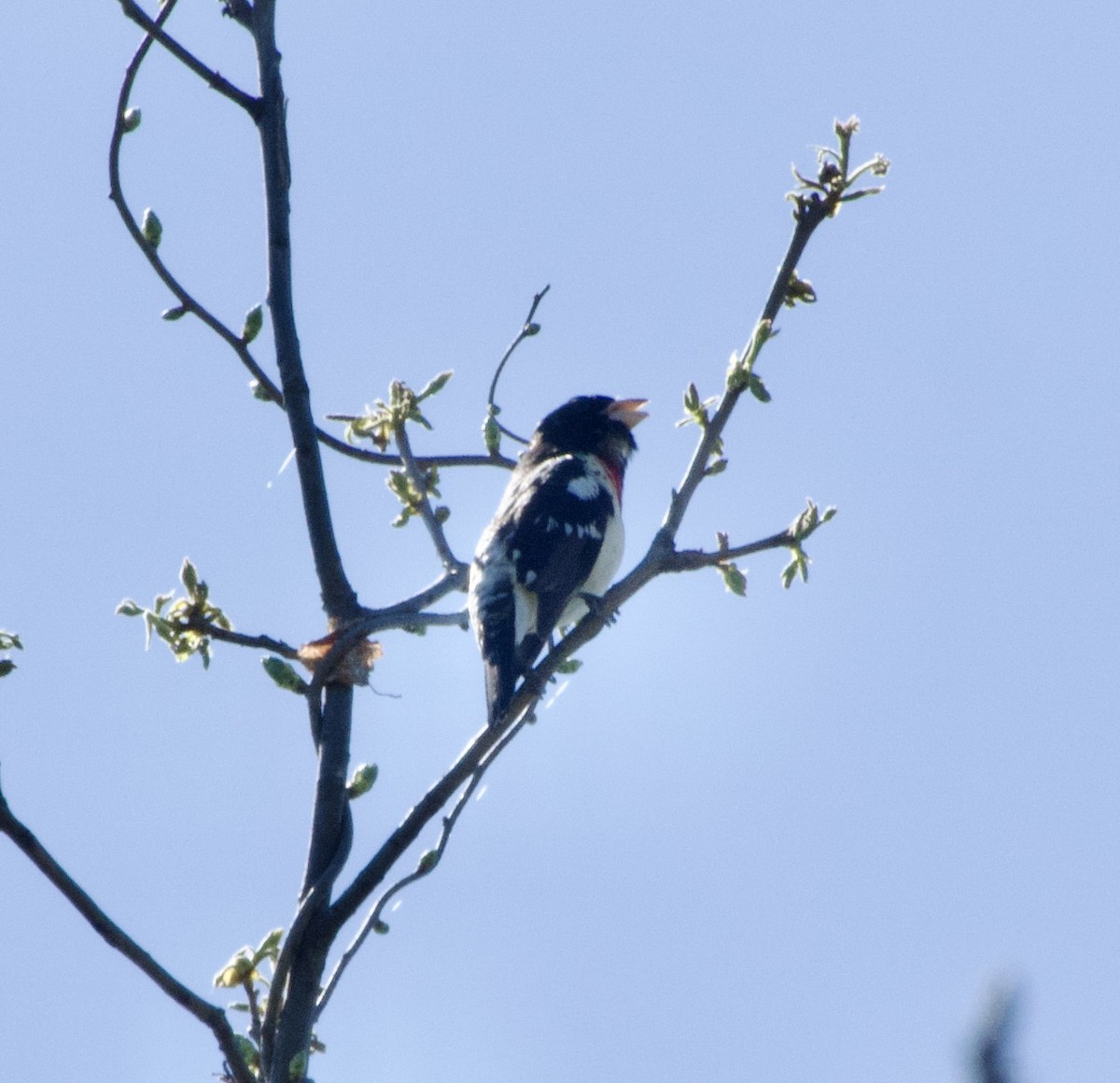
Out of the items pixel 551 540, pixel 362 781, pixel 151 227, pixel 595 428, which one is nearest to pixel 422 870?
pixel 362 781

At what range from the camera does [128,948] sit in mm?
2152

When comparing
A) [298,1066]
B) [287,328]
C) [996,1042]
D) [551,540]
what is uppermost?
[551,540]

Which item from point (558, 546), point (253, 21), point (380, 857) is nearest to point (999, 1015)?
point (380, 857)

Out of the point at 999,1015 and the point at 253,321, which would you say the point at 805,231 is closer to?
the point at 253,321

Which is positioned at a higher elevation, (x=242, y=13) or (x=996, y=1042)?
(x=242, y=13)

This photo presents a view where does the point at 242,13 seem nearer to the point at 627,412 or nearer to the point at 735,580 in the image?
the point at 735,580

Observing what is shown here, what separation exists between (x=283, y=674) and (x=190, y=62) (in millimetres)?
1237

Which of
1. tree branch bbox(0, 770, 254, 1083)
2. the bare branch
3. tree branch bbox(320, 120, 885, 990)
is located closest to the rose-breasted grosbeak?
tree branch bbox(320, 120, 885, 990)

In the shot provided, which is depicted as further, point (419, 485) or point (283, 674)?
point (419, 485)

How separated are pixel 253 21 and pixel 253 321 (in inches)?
24.3

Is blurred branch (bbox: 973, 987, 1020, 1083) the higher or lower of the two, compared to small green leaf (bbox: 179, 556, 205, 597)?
lower

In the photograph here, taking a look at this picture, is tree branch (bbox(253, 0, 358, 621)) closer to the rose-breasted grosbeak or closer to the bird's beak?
the rose-breasted grosbeak

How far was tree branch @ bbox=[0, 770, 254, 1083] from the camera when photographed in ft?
6.91

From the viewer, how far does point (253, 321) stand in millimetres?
3080
